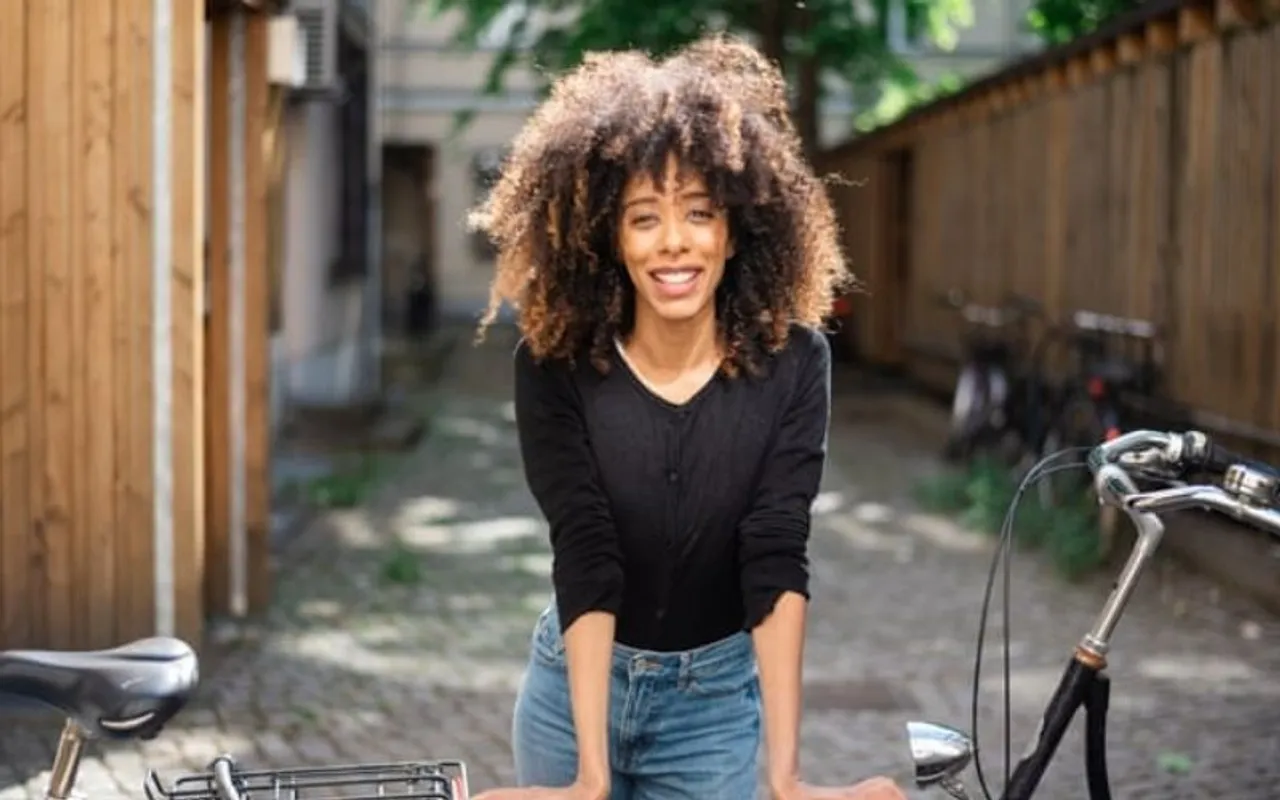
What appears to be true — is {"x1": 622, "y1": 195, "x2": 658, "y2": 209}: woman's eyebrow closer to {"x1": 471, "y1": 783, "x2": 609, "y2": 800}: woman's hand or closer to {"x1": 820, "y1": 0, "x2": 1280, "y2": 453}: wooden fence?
{"x1": 471, "y1": 783, "x2": 609, "y2": 800}: woman's hand

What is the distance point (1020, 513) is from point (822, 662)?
3496 millimetres

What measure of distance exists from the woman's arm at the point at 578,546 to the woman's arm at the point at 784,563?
0.20m

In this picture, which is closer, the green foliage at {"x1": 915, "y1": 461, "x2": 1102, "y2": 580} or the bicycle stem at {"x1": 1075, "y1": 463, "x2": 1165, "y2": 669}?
the bicycle stem at {"x1": 1075, "y1": 463, "x2": 1165, "y2": 669}

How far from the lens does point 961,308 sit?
18781mm

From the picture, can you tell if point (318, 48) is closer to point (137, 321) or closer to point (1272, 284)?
point (1272, 284)

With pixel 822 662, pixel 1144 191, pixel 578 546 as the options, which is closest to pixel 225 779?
pixel 578 546

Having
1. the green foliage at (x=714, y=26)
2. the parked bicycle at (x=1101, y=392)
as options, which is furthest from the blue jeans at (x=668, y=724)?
the green foliage at (x=714, y=26)

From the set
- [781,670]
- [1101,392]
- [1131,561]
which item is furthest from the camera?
[1101,392]

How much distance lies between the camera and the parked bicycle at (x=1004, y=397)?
1434 centimetres

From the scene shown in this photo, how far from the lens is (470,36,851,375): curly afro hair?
3.16 m

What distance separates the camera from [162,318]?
7.75m

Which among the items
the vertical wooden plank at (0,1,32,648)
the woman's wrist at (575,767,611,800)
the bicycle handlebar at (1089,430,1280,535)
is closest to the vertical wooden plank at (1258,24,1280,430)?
the vertical wooden plank at (0,1,32,648)

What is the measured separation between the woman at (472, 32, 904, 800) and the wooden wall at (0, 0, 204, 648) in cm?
464

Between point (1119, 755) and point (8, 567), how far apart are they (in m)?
3.83
